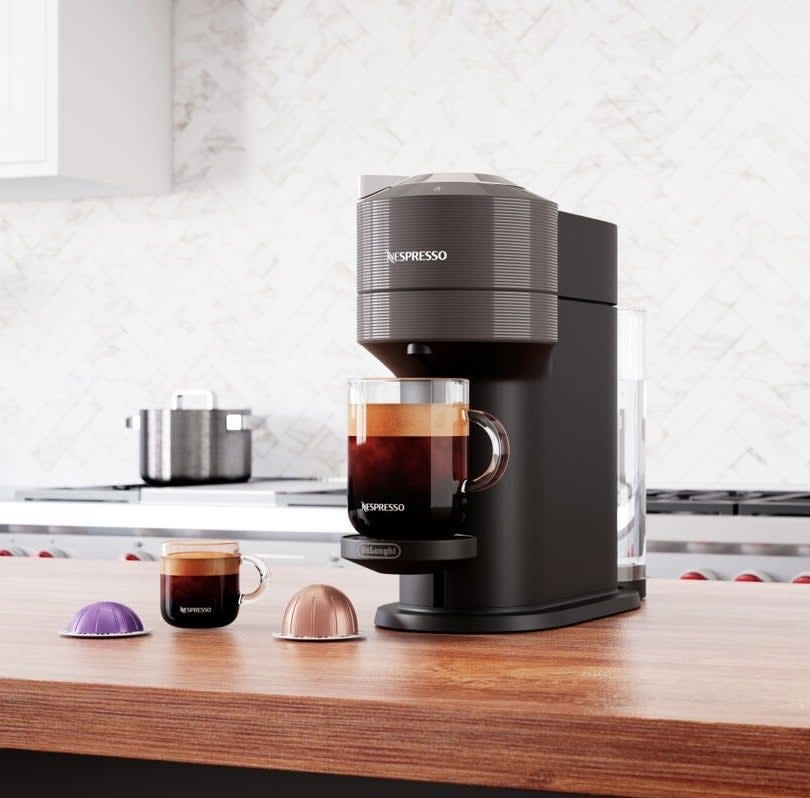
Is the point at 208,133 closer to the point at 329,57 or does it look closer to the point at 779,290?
the point at 329,57

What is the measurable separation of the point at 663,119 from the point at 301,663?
2572mm

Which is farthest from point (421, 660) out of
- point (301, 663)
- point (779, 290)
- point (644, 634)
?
point (779, 290)

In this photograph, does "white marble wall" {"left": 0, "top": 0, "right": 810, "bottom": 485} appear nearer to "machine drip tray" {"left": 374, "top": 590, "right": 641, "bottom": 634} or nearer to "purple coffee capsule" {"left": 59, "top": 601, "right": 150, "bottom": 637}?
"machine drip tray" {"left": 374, "top": 590, "right": 641, "bottom": 634}

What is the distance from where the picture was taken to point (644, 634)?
44.4 inches

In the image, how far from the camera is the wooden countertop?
0.77 meters

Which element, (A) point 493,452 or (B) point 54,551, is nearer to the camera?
(A) point 493,452

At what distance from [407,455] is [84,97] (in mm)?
2586

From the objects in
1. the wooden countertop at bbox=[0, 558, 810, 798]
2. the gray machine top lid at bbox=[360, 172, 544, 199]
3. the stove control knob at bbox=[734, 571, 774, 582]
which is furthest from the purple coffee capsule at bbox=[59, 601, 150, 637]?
the stove control knob at bbox=[734, 571, 774, 582]

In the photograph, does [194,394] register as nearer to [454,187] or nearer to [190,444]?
[190,444]

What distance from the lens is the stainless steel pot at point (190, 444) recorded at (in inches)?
129

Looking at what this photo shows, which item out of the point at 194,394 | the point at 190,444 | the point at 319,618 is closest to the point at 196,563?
the point at 319,618

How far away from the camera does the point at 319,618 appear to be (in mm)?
1091

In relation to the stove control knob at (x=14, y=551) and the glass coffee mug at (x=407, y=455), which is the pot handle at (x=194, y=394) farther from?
the glass coffee mug at (x=407, y=455)

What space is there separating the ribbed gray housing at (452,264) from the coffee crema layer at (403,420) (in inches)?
2.9
